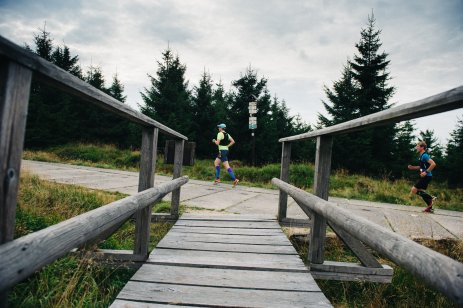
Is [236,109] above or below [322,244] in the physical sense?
above

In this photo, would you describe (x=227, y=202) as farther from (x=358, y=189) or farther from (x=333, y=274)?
(x=358, y=189)

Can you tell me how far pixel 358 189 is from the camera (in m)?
9.09

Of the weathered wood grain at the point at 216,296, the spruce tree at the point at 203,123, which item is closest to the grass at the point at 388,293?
the weathered wood grain at the point at 216,296

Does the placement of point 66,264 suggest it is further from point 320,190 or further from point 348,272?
point 348,272

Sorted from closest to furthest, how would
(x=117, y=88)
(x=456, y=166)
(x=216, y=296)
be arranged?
(x=216, y=296) → (x=456, y=166) → (x=117, y=88)

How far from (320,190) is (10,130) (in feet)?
7.15

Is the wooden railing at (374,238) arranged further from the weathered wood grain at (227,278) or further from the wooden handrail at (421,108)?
the weathered wood grain at (227,278)

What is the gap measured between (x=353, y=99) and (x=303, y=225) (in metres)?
17.0

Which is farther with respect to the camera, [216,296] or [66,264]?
[66,264]

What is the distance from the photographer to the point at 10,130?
0.81 m

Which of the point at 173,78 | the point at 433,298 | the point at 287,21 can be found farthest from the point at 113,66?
the point at 433,298

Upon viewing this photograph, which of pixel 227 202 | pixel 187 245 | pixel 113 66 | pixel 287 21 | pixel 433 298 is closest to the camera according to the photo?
pixel 187 245

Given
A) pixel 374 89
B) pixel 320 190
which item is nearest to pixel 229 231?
pixel 320 190

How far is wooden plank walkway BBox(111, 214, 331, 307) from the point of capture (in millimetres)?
1683
